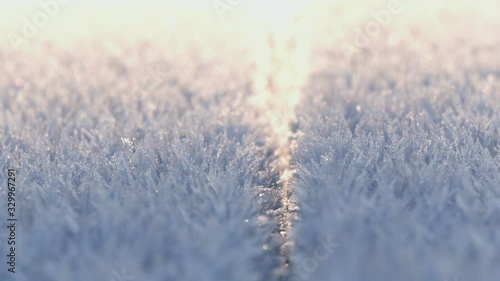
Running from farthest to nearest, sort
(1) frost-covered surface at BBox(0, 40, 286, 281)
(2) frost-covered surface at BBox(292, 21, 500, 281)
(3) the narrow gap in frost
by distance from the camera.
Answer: (3) the narrow gap in frost → (1) frost-covered surface at BBox(0, 40, 286, 281) → (2) frost-covered surface at BBox(292, 21, 500, 281)

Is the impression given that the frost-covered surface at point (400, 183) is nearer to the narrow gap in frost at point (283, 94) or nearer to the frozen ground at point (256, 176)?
the frozen ground at point (256, 176)

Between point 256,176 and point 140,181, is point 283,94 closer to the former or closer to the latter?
point 256,176

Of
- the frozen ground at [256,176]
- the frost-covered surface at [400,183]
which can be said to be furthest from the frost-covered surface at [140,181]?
the frost-covered surface at [400,183]

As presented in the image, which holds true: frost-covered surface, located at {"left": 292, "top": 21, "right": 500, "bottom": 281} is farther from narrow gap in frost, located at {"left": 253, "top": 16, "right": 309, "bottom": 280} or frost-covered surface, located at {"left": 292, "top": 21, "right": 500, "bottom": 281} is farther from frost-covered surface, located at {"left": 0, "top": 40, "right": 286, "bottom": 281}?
frost-covered surface, located at {"left": 0, "top": 40, "right": 286, "bottom": 281}

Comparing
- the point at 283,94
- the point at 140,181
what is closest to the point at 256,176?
the point at 140,181

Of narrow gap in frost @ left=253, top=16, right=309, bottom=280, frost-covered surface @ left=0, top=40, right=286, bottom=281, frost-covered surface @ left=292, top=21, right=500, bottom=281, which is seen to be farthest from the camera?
narrow gap in frost @ left=253, top=16, right=309, bottom=280

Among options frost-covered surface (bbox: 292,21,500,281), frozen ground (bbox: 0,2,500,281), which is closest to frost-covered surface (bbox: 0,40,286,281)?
frozen ground (bbox: 0,2,500,281)

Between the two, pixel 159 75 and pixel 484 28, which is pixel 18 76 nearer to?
pixel 159 75
